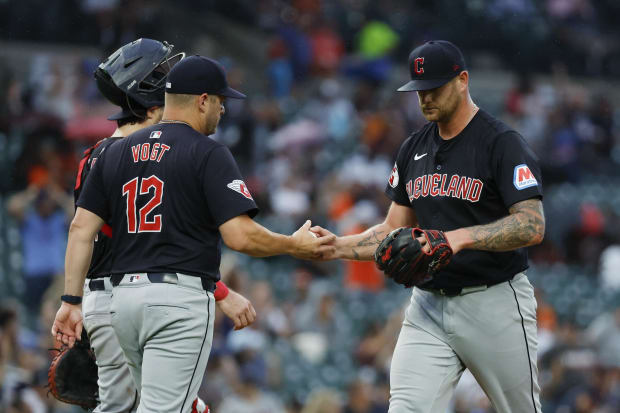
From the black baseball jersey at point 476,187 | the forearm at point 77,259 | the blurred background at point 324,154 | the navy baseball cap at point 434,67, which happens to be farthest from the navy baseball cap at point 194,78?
the blurred background at point 324,154

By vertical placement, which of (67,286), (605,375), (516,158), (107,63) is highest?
(107,63)

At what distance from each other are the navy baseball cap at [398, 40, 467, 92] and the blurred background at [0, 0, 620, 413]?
4.11 meters

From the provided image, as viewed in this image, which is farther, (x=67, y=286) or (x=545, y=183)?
(x=545, y=183)

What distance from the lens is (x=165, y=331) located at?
4.43m

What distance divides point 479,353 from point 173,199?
64.5 inches

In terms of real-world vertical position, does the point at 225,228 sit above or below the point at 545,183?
above

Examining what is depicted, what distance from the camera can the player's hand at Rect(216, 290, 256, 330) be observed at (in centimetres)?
487

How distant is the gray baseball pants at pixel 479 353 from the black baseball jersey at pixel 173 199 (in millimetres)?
1099

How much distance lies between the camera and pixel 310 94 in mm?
14852

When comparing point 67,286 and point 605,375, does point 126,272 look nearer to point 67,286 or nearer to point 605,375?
point 67,286

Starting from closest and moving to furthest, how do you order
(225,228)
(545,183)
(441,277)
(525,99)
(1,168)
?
(225,228), (441,277), (1,168), (545,183), (525,99)

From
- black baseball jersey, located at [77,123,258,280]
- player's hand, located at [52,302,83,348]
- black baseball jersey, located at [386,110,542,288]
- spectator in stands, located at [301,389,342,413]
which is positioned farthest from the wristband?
spectator in stands, located at [301,389,342,413]

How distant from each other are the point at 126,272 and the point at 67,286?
40cm

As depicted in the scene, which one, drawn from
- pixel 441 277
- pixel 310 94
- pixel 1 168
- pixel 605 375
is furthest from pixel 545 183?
pixel 441 277
